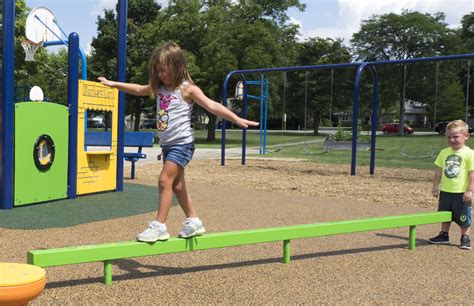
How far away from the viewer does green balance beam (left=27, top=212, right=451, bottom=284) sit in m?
3.36

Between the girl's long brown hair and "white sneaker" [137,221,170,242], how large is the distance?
1.03 metres

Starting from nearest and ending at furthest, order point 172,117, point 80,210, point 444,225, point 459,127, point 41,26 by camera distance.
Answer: point 172,117
point 459,127
point 444,225
point 80,210
point 41,26

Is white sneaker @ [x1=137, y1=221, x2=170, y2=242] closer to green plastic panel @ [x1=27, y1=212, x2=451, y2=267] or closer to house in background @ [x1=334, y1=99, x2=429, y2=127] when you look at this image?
green plastic panel @ [x1=27, y1=212, x2=451, y2=267]

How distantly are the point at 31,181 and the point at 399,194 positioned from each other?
20.7 feet

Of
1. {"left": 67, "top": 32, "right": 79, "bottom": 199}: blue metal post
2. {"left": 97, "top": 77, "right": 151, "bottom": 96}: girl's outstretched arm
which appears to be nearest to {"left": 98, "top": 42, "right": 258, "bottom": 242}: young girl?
{"left": 97, "top": 77, "right": 151, "bottom": 96}: girl's outstretched arm

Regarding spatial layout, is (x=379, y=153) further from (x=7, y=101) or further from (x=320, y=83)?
(x=320, y=83)

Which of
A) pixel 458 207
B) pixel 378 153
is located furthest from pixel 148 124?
pixel 458 207

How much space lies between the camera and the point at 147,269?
4.23m

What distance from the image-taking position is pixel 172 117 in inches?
154

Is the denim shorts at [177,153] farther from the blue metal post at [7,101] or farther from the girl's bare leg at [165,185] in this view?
the blue metal post at [7,101]

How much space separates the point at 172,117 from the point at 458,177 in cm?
313

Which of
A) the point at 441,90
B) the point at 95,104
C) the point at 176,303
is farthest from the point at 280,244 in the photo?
the point at 441,90

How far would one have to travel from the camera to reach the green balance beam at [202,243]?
3355 millimetres

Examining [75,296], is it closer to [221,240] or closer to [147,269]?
[147,269]
